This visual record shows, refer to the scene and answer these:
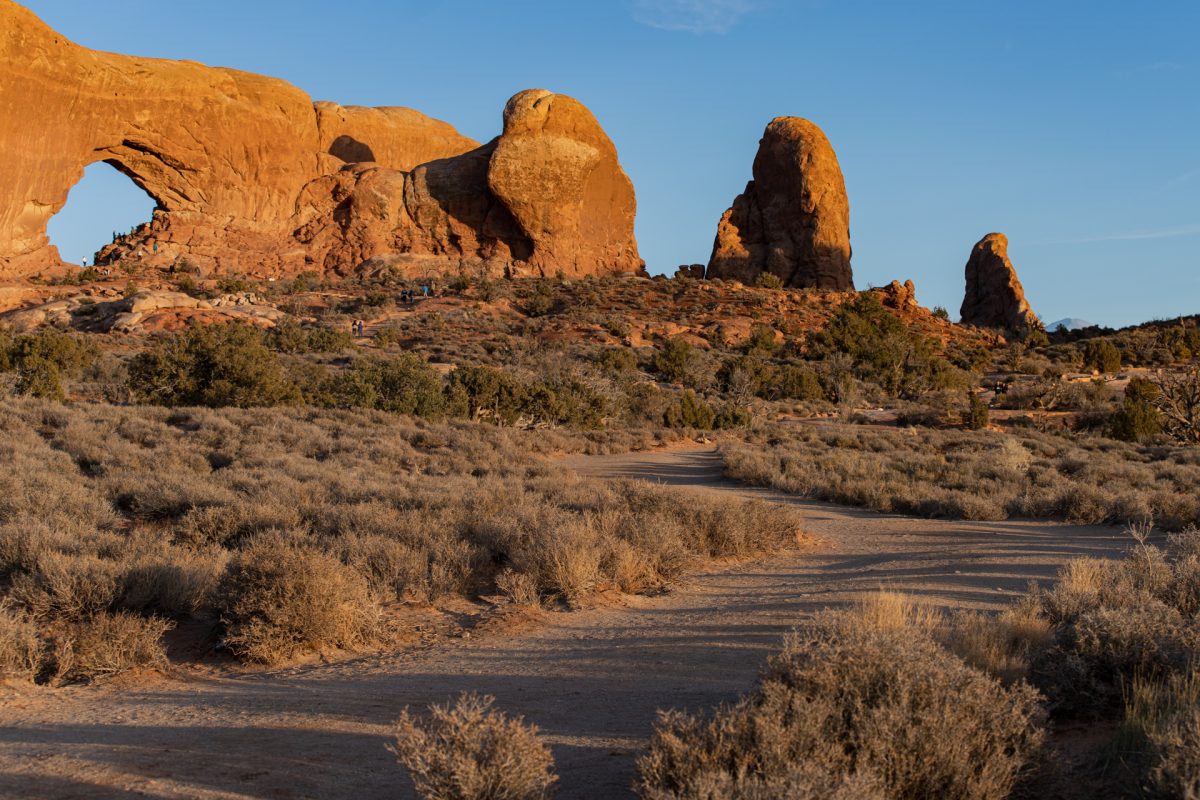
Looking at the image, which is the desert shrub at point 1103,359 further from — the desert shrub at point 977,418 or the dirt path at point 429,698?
the dirt path at point 429,698

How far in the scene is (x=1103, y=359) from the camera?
139 feet

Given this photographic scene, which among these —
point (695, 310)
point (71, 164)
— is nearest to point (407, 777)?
point (695, 310)

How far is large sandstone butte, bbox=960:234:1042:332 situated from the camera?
63062mm

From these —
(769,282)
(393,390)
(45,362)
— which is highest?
(769,282)

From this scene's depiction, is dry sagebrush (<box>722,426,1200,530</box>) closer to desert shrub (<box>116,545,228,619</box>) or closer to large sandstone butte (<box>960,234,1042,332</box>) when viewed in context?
desert shrub (<box>116,545,228,619</box>)

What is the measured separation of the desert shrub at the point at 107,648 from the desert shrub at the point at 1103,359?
1813 inches

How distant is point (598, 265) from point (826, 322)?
1776 centimetres

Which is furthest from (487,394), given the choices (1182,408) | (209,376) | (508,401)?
(1182,408)

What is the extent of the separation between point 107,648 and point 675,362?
33.7 m

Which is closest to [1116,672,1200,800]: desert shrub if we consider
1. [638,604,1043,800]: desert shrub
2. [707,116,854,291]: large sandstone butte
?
[638,604,1043,800]: desert shrub

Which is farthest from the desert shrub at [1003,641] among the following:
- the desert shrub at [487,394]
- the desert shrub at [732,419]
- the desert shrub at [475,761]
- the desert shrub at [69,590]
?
the desert shrub at [732,419]

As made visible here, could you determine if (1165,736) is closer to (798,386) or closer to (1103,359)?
(798,386)

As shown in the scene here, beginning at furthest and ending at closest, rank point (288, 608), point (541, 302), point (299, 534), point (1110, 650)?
1. point (541, 302)
2. point (299, 534)
3. point (288, 608)
4. point (1110, 650)

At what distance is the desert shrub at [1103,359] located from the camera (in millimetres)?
42125
